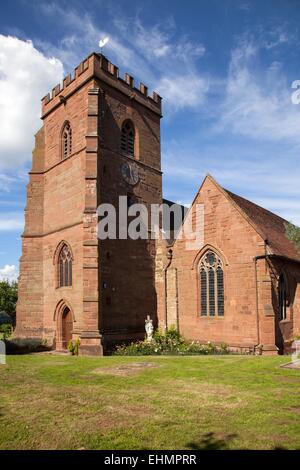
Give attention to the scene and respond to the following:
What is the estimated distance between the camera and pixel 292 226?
19266mm

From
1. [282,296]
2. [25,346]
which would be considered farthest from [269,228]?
[25,346]

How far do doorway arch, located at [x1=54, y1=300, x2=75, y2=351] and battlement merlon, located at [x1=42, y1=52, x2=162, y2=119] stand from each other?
44.2ft

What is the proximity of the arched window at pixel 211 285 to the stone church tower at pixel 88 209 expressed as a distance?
3.97 meters

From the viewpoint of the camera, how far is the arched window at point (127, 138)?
25.0 m

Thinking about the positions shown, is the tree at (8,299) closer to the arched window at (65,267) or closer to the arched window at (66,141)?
the arched window at (65,267)

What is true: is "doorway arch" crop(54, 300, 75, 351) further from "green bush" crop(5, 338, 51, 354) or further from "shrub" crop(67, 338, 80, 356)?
"shrub" crop(67, 338, 80, 356)

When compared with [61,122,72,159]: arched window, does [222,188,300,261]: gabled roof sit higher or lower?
lower

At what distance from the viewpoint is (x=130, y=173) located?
2473cm

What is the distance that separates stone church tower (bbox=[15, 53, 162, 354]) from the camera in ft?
69.0

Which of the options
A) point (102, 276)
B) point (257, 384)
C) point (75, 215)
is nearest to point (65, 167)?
point (75, 215)

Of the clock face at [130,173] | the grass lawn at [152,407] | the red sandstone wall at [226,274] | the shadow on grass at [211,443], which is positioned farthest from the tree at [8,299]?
the shadow on grass at [211,443]

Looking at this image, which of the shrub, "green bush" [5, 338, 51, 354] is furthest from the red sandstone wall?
"green bush" [5, 338, 51, 354]

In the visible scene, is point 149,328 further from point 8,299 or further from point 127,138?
point 8,299

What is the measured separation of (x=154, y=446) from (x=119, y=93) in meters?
22.6
